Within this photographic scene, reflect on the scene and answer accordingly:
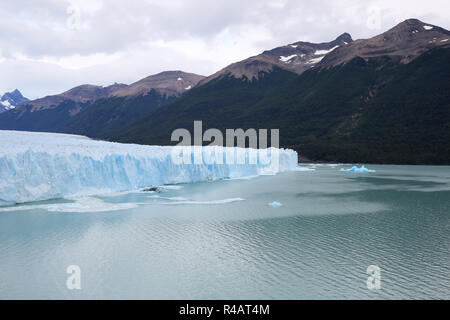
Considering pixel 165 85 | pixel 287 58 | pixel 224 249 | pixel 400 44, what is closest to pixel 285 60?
pixel 287 58

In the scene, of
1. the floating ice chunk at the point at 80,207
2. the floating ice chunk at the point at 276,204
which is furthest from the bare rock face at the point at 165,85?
the floating ice chunk at the point at 276,204

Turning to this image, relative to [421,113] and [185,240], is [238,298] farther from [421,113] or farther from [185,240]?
[421,113]

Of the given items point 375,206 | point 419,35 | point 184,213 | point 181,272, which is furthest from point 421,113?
point 181,272

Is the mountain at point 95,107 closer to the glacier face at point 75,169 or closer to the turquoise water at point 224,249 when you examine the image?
the glacier face at point 75,169

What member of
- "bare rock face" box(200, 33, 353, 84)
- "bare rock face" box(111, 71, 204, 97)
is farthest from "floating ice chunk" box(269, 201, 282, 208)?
"bare rock face" box(111, 71, 204, 97)

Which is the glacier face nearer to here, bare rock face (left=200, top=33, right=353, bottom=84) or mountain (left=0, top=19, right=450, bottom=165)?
mountain (left=0, top=19, right=450, bottom=165)

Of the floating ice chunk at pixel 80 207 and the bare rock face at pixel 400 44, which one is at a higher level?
the bare rock face at pixel 400 44
